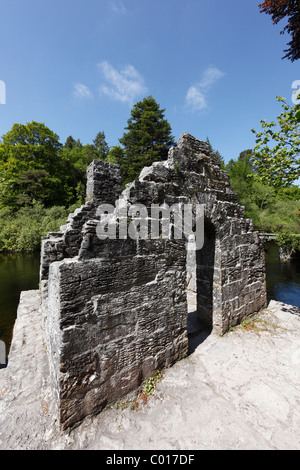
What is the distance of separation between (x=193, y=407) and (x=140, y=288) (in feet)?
5.16

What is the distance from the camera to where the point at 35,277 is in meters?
10.5

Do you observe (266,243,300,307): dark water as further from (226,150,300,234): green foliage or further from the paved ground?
(226,150,300,234): green foliage

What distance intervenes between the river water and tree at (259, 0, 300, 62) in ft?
17.1

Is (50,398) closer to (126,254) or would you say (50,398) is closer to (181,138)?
(126,254)

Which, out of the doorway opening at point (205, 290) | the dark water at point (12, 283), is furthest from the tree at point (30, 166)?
the doorway opening at point (205, 290)

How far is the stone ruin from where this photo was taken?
6.68 feet

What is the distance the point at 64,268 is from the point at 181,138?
9.69 feet

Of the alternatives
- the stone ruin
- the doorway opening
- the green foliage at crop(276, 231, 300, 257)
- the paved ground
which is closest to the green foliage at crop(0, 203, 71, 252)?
the stone ruin

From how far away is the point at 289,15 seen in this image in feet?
15.4

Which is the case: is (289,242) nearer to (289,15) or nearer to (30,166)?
(289,15)

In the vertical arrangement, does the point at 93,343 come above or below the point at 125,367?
above

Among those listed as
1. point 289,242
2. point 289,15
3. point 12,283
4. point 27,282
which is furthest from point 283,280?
point 12,283
